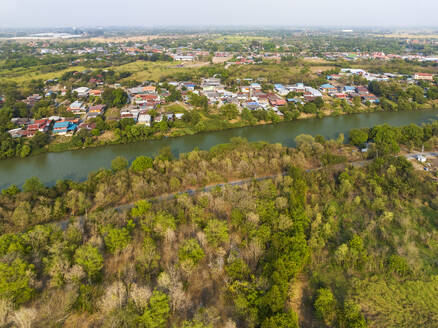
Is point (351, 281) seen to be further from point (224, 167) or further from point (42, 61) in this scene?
point (42, 61)

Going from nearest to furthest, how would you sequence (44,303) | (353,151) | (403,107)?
(44,303), (353,151), (403,107)

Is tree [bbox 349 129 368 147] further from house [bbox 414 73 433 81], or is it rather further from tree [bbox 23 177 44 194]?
house [bbox 414 73 433 81]

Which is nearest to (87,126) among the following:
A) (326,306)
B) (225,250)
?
(225,250)

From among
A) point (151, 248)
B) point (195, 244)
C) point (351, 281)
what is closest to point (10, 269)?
point (151, 248)

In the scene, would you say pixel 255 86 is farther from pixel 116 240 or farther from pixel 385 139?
pixel 116 240

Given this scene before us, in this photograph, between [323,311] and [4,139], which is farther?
[4,139]

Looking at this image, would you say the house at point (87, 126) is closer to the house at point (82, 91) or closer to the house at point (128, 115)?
the house at point (128, 115)
